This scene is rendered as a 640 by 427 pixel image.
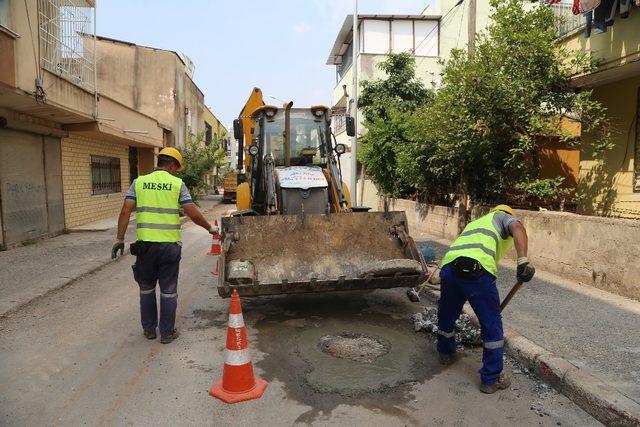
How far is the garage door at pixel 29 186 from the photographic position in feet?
31.8

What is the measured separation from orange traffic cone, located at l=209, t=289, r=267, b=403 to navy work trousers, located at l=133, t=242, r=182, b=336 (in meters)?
1.25

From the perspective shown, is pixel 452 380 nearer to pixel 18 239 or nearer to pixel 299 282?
pixel 299 282

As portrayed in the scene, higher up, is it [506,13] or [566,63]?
[506,13]

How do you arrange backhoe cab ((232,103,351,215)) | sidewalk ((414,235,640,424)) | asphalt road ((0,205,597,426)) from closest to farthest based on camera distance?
asphalt road ((0,205,597,426))
sidewalk ((414,235,640,424))
backhoe cab ((232,103,351,215))

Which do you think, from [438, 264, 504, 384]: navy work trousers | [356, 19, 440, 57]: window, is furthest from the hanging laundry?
[356, 19, 440, 57]: window

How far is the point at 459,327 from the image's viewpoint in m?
4.70

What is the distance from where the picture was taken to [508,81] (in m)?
7.87

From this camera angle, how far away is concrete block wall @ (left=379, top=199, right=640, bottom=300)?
5703 mm

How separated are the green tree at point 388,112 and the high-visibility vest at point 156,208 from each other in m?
10.4

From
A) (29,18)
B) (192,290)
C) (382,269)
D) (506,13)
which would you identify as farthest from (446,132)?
(29,18)

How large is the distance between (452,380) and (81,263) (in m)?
7.11

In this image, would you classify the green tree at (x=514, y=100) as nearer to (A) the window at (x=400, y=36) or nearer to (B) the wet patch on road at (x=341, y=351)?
(B) the wet patch on road at (x=341, y=351)

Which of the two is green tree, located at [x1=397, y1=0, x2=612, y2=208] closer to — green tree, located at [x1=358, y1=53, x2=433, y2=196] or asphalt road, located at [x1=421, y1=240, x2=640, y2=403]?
asphalt road, located at [x1=421, y1=240, x2=640, y2=403]

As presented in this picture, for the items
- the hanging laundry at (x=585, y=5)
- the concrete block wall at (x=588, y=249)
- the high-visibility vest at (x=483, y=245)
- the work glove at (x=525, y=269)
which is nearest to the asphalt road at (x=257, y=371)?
the work glove at (x=525, y=269)
